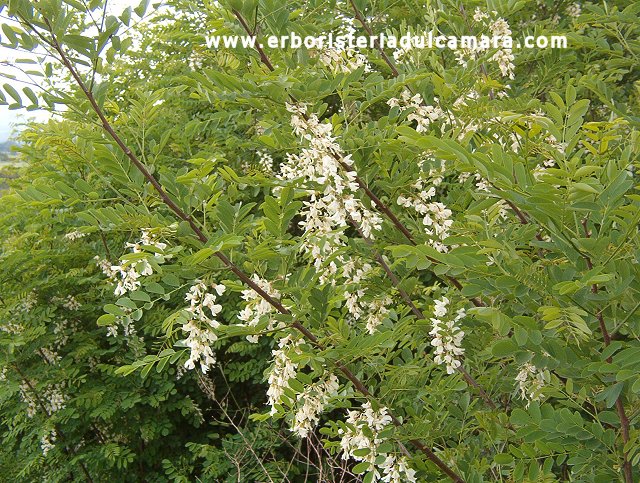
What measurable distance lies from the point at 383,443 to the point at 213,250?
0.79 meters

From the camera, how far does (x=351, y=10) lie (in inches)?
104

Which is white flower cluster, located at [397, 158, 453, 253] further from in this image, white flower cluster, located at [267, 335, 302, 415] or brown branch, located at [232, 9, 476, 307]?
white flower cluster, located at [267, 335, 302, 415]

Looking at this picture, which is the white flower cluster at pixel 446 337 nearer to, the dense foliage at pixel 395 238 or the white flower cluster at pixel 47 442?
the dense foliage at pixel 395 238

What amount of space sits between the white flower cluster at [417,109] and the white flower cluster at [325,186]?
1.02ft

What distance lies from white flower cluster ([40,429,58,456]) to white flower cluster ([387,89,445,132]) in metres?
2.86

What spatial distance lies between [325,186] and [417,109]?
468 mm

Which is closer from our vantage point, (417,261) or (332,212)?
(417,261)

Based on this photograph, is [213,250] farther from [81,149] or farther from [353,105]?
[353,105]

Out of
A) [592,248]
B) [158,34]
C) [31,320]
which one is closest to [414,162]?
[592,248]

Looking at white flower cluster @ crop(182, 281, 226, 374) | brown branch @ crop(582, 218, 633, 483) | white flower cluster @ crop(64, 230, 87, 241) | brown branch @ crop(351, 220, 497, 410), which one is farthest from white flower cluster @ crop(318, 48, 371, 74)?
white flower cluster @ crop(64, 230, 87, 241)

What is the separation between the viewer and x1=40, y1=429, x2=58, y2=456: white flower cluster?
12.2 feet

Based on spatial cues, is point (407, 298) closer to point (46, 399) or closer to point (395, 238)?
point (395, 238)

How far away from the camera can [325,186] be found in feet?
5.81

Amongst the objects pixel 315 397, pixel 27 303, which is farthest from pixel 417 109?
pixel 27 303
